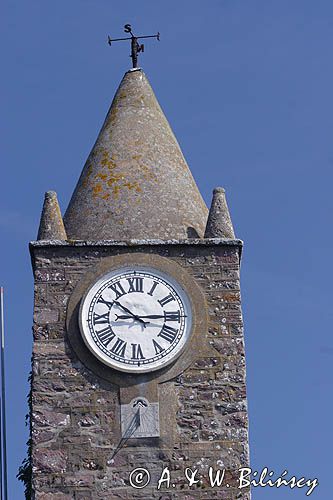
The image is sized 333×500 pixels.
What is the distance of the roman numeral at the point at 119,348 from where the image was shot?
1884 centimetres

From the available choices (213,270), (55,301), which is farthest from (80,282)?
(213,270)

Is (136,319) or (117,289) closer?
(136,319)

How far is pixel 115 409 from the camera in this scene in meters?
18.6

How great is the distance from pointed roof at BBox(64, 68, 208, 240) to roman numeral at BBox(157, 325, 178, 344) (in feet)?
4.18

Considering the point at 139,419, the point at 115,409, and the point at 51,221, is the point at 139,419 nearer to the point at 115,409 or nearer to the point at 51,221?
the point at 115,409

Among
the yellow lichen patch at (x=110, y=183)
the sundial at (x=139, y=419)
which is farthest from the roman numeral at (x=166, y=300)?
the yellow lichen patch at (x=110, y=183)

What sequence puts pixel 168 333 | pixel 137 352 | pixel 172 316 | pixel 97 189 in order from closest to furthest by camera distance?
pixel 137 352
pixel 168 333
pixel 172 316
pixel 97 189

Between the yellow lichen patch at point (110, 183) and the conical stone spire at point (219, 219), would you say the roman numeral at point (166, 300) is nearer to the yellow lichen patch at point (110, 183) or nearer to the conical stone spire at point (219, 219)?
the conical stone spire at point (219, 219)

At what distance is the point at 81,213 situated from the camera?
65.7 feet

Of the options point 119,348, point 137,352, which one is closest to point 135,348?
point 137,352

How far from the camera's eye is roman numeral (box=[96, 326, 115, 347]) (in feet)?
62.0

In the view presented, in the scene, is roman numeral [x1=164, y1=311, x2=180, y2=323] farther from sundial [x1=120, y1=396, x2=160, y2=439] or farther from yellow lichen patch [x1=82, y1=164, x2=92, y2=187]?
yellow lichen patch [x1=82, y1=164, x2=92, y2=187]

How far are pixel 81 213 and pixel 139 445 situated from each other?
122 inches

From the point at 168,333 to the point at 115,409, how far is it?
3.51 ft
